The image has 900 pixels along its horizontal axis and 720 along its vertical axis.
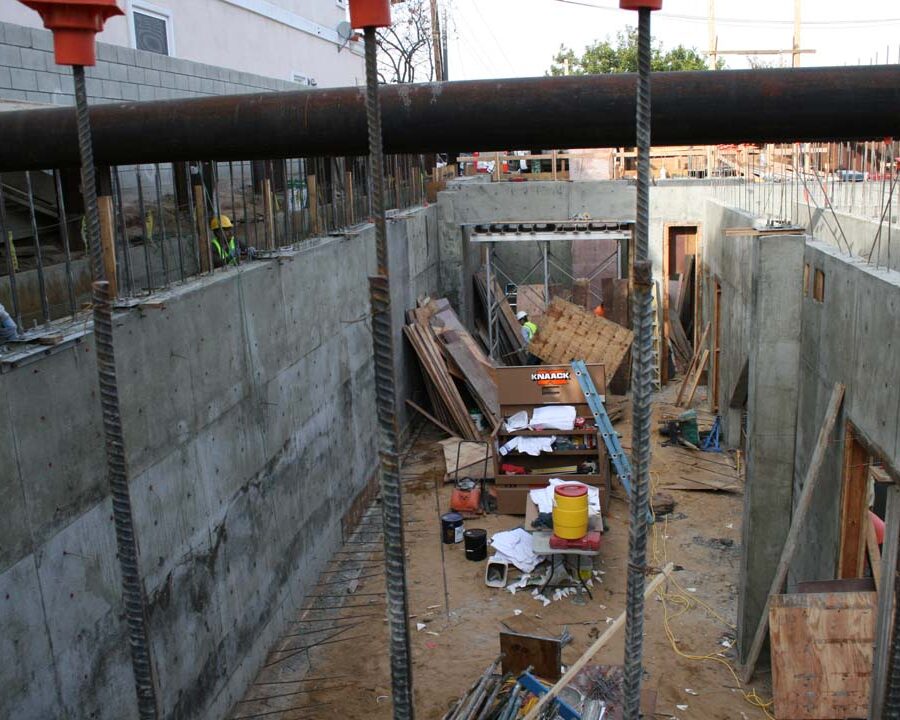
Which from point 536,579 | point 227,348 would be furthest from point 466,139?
point 536,579

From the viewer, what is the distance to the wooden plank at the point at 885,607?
6031 mm

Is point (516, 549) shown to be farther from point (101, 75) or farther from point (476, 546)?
point (101, 75)

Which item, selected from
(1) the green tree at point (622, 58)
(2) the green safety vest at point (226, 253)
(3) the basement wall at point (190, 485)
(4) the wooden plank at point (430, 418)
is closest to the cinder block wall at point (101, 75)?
(2) the green safety vest at point (226, 253)

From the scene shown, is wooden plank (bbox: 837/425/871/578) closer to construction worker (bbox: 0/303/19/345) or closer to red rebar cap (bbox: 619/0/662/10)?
red rebar cap (bbox: 619/0/662/10)

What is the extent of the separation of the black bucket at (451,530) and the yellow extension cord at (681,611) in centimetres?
258

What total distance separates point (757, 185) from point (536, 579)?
32.1 feet

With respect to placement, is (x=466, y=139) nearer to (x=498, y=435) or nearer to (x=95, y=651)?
(x=95, y=651)

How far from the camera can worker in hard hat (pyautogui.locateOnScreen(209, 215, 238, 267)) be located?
8.93m

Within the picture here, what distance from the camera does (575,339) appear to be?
17.9 m

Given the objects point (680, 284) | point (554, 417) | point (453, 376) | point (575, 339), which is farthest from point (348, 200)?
point (680, 284)

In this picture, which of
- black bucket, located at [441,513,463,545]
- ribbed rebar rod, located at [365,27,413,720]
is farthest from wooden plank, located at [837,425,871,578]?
ribbed rebar rod, located at [365,27,413,720]

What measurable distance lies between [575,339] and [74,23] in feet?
51.5

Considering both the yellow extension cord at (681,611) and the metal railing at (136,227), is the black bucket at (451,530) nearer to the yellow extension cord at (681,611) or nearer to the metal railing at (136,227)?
the yellow extension cord at (681,611)

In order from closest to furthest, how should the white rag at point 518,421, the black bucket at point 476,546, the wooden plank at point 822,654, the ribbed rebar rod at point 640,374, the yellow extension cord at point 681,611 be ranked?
the ribbed rebar rod at point 640,374
the wooden plank at point 822,654
the yellow extension cord at point 681,611
the black bucket at point 476,546
the white rag at point 518,421
